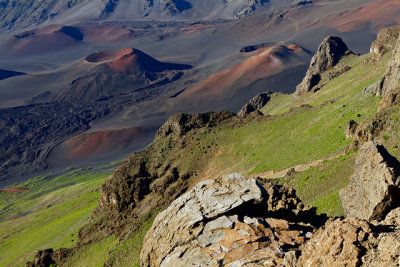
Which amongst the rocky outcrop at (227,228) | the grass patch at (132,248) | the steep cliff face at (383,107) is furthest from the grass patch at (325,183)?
the grass patch at (132,248)

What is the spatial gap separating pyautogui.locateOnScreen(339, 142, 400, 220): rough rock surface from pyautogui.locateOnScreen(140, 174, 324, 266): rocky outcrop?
2863 millimetres

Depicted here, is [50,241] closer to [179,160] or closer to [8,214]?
[179,160]

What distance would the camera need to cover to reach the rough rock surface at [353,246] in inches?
397

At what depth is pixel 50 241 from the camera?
171 ft

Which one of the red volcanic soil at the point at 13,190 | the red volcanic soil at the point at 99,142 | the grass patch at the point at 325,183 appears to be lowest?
the red volcanic soil at the point at 13,190

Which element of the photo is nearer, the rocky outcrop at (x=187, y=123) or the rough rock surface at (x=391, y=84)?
the rough rock surface at (x=391, y=84)

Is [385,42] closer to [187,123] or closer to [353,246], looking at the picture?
[187,123]

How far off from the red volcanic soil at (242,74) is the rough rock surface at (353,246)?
143 m

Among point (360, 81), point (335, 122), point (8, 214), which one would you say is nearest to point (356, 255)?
point (335, 122)

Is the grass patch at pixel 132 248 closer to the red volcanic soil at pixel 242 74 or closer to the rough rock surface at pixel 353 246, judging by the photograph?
the rough rock surface at pixel 353 246

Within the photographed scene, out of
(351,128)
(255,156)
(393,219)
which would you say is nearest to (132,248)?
(255,156)

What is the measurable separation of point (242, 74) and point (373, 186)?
149 metres

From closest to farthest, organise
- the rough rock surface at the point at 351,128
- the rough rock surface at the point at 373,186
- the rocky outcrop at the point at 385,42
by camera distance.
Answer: the rough rock surface at the point at 373,186 → the rough rock surface at the point at 351,128 → the rocky outcrop at the point at 385,42

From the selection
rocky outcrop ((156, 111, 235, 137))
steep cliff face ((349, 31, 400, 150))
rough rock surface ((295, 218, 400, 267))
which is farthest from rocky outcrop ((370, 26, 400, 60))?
rough rock surface ((295, 218, 400, 267))
